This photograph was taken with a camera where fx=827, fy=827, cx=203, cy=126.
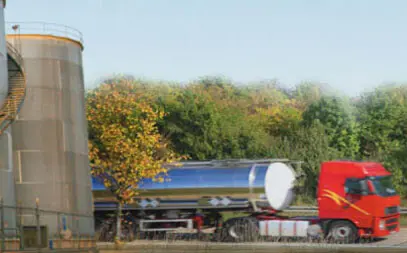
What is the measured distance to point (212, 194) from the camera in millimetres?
37688

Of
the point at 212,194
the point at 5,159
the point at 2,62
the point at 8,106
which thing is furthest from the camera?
the point at 212,194

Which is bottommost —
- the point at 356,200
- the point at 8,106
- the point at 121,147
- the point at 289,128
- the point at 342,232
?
the point at 342,232

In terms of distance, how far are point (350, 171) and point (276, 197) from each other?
397 centimetres

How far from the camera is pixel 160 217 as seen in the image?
128 feet

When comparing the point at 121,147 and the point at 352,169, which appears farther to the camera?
the point at 121,147

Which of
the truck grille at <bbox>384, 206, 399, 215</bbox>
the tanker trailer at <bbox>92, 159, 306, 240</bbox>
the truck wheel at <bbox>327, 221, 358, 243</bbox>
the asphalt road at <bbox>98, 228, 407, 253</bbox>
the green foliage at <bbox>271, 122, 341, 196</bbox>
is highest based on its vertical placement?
the green foliage at <bbox>271, 122, 341, 196</bbox>

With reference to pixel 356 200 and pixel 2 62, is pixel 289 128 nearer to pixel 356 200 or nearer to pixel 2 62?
pixel 356 200

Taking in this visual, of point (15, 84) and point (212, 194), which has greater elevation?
point (15, 84)

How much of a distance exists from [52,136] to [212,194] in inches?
308

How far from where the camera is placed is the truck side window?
34.9 meters

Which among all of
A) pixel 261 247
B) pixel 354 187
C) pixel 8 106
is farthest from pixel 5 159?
pixel 354 187

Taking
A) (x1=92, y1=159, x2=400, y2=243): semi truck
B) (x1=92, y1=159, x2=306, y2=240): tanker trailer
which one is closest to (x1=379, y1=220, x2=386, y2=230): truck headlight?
A: (x1=92, y1=159, x2=400, y2=243): semi truck

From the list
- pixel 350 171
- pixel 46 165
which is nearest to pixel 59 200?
pixel 46 165

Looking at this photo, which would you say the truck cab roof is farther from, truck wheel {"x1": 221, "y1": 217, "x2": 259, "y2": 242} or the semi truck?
truck wheel {"x1": 221, "y1": 217, "x2": 259, "y2": 242}
